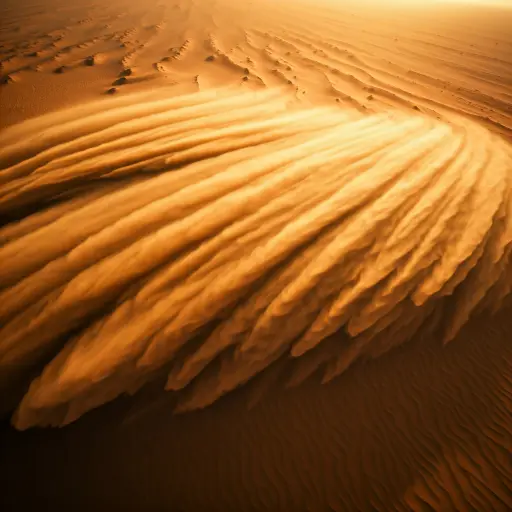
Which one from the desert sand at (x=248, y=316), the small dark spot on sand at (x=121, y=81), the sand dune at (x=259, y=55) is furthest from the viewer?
the sand dune at (x=259, y=55)

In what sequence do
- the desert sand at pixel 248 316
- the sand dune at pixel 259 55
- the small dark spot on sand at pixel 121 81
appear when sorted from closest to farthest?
the desert sand at pixel 248 316
the small dark spot on sand at pixel 121 81
the sand dune at pixel 259 55

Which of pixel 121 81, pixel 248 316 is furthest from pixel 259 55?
pixel 248 316

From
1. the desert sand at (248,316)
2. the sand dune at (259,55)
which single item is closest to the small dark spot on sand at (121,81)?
the sand dune at (259,55)

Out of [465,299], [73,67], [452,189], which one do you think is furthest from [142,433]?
[73,67]

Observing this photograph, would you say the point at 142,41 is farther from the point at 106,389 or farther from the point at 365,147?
the point at 106,389

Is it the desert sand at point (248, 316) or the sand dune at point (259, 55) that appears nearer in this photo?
the desert sand at point (248, 316)

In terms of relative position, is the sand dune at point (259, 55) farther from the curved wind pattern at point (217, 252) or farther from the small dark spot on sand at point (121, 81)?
the curved wind pattern at point (217, 252)
